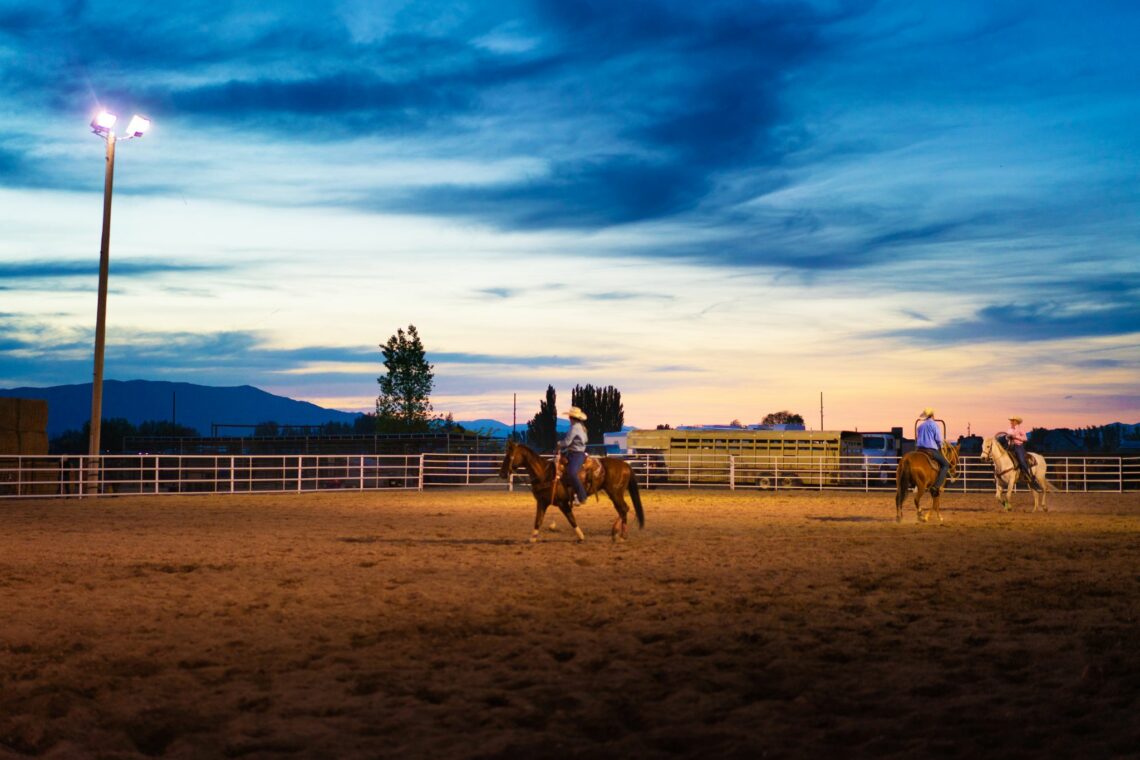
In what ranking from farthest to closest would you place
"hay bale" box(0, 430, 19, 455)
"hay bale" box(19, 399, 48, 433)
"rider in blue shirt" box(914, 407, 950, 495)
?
"hay bale" box(19, 399, 48, 433) < "hay bale" box(0, 430, 19, 455) < "rider in blue shirt" box(914, 407, 950, 495)

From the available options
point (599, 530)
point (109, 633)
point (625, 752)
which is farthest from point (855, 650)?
point (599, 530)

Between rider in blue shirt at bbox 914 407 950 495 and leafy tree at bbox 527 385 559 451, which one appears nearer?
rider in blue shirt at bbox 914 407 950 495

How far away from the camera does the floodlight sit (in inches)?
955

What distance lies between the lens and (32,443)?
86.1 feet

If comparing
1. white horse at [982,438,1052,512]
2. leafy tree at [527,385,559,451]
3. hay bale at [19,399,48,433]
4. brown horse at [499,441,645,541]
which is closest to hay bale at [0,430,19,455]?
hay bale at [19,399,48,433]

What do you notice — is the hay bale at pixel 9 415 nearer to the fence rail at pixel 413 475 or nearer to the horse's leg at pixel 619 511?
the fence rail at pixel 413 475

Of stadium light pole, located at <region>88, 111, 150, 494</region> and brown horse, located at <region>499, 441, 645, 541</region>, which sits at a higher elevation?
stadium light pole, located at <region>88, 111, 150, 494</region>

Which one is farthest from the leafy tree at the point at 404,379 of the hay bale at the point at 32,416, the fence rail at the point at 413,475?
the hay bale at the point at 32,416

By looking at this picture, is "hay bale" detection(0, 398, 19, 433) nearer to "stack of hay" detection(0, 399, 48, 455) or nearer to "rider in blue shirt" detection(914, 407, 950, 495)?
"stack of hay" detection(0, 399, 48, 455)

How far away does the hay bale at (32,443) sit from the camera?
26.0 meters

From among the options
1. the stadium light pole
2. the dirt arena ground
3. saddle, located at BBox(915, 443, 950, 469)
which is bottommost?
the dirt arena ground

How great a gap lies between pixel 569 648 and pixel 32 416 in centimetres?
2313

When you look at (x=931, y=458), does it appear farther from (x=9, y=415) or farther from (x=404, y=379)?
(x=404, y=379)

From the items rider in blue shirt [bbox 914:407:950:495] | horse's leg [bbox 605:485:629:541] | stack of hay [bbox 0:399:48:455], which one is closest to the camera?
horse's leg [bbox 605:485:629:541]
